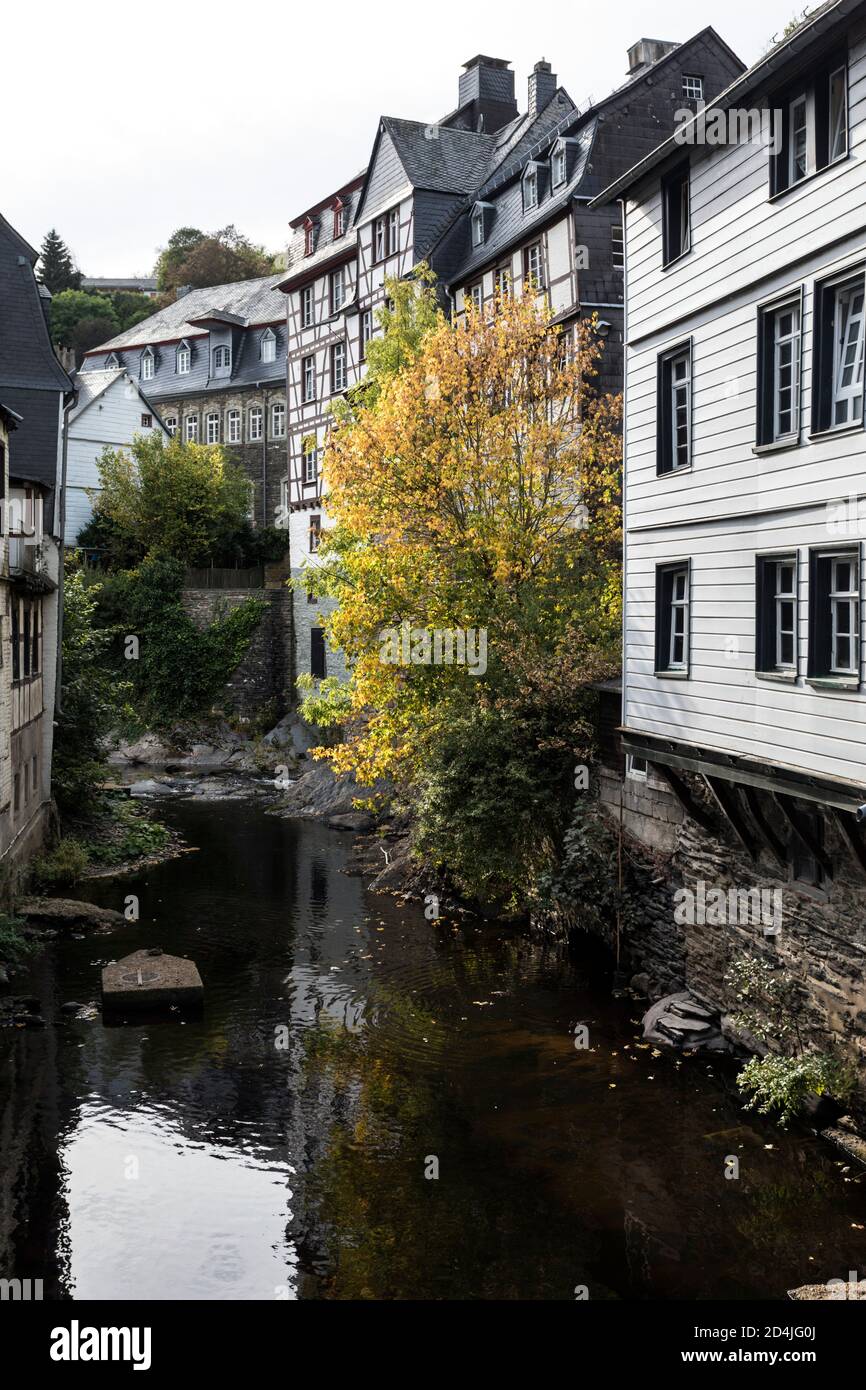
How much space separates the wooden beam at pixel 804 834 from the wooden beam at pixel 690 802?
251 centimetres

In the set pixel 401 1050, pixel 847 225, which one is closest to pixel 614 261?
pixel 847 225

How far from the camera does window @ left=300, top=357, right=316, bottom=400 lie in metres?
42.8

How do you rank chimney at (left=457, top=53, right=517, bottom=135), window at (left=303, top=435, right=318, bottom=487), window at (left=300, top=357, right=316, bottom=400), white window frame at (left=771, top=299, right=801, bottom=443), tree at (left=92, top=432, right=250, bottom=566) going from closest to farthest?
white window frame at (left=771, top=299, right=801, bottom=443) < chimney at (left=457, top=53, right=517, bottom=135) < window at (left=303, top=435, right=318, bottom=487) < window at (left=300, top=357, right=316, bottom=400) < tree at (left=92, top=432, right=250, bottom=566)

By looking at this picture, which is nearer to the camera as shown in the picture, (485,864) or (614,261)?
(485,864)

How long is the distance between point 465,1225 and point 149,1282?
9.21ft

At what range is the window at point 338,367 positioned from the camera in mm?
40938

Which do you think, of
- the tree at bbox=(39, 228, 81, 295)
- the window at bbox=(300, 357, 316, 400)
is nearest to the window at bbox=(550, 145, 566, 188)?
the window at bbox=(300, 357, 316, 400)

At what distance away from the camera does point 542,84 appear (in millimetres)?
35938

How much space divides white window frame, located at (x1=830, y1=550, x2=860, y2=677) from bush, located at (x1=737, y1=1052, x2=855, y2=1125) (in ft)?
13.1

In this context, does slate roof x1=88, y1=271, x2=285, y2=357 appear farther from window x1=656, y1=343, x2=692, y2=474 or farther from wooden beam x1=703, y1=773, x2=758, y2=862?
wooden beam x1=703, y1=773, x2=758, y2=862

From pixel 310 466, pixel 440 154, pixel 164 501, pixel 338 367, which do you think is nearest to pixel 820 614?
pixel 440 154

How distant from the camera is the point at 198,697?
43781 millimetres

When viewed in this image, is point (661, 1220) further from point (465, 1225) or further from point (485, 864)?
point (485, 864)

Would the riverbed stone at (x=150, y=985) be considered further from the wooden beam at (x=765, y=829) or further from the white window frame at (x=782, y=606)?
the white window frame at (x=782, y=606)
